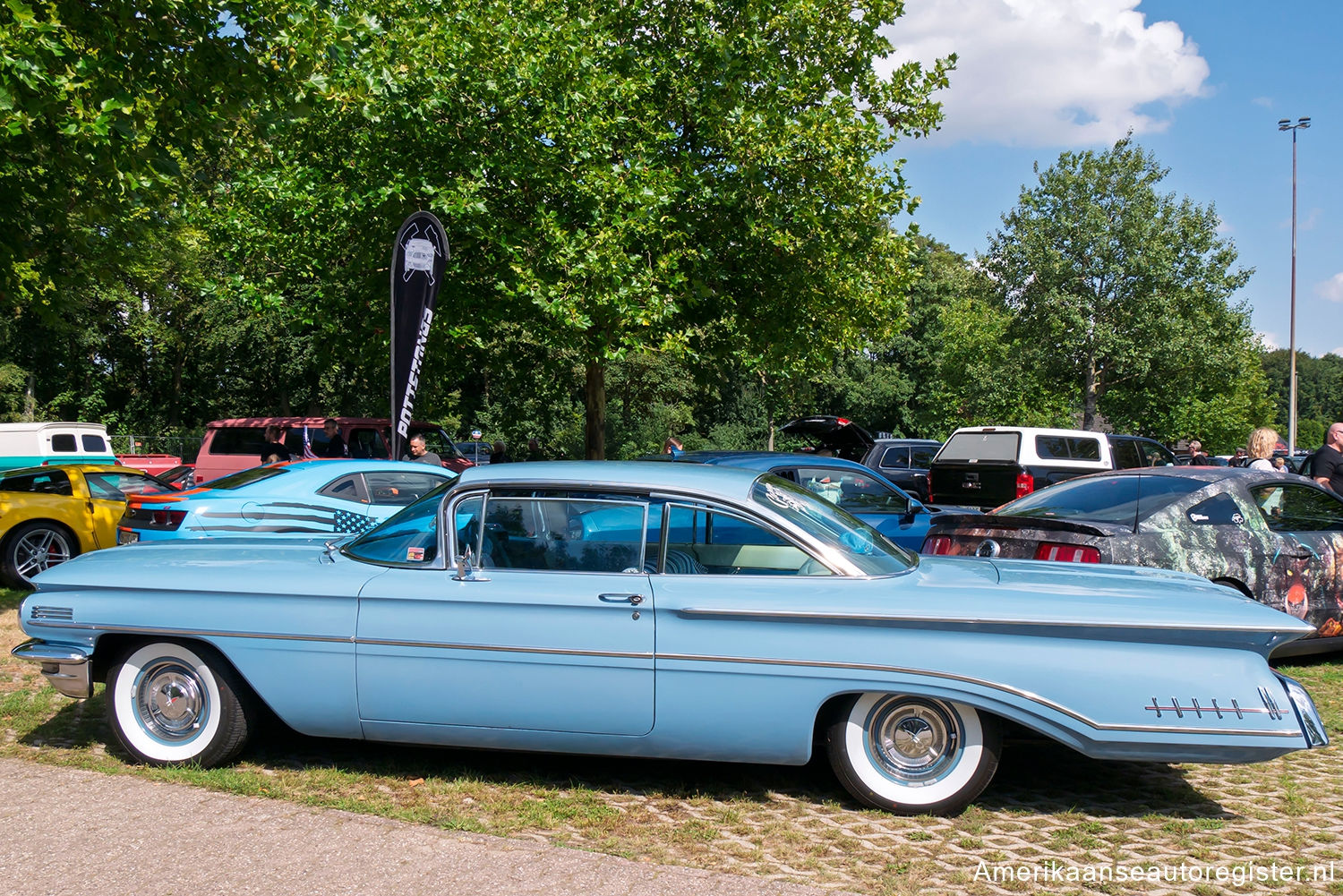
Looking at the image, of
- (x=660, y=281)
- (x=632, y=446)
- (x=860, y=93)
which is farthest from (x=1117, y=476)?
(x=632, y=446)

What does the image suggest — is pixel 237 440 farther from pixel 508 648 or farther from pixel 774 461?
pixel 508 648

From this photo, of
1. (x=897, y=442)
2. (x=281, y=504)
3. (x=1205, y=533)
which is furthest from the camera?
(x=897, y=442)

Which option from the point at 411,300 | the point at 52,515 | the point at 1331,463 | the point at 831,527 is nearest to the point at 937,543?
the point at 831,527

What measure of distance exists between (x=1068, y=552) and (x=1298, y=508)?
226 cm

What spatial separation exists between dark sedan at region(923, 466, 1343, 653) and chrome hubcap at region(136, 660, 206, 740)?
4808 mm

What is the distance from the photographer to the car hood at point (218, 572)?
15.7ft

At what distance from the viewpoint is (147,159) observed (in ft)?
30.9

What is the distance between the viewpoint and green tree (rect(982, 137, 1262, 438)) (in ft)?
111

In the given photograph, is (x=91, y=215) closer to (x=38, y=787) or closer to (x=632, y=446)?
(x=38, y=787)

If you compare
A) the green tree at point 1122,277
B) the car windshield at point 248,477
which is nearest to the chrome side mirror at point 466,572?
the car windshield at point 248,477

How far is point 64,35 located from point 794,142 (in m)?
9.80

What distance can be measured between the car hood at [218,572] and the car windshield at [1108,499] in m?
4.83

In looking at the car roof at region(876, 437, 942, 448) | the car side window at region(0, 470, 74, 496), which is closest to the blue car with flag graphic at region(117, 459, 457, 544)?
the car side window at region(0, 470, 74, 496)

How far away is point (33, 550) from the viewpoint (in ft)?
36.6
